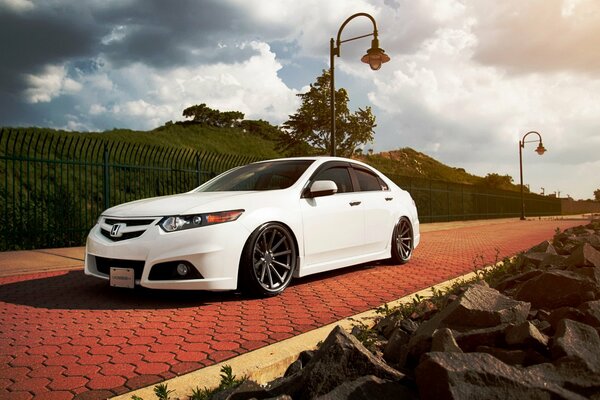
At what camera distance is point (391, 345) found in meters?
3.17

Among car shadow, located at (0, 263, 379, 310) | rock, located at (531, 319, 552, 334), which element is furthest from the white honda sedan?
rock, located at (531, 319, 552, 334)

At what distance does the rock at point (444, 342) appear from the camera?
2549 mm

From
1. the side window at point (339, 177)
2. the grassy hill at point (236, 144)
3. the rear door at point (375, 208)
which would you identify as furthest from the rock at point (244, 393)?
the grassy hill at point (236, 144)

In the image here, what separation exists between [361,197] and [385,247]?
965 millimetres

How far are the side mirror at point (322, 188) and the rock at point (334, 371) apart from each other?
311cm

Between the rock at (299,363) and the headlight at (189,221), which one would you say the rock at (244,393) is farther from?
the headlight at (189,221)

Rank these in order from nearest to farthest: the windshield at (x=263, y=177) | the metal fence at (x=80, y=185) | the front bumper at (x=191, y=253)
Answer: the front bumper at (x=191, y=253) < the windshield at (x=263, y=177) < the metal fence at (x=80, y=185)

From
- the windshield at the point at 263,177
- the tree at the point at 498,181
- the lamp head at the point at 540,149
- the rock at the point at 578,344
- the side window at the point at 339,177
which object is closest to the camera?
the rock at the point at 578,344

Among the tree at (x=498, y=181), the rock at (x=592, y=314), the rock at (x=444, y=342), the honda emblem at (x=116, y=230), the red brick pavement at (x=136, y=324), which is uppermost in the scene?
the tree at (x=498, y=181)

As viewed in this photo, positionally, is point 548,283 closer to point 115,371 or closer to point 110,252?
point 115,371

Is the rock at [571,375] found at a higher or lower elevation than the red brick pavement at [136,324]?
higher

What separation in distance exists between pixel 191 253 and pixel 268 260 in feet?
2.86

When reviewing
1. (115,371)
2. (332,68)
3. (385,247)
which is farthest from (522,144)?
(115,371)

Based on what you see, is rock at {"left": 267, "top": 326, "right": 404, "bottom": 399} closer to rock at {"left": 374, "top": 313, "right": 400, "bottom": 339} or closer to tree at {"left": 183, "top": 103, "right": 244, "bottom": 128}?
rock at {"left": 374, "top": 313, "right": 400, "bottom": 339}
